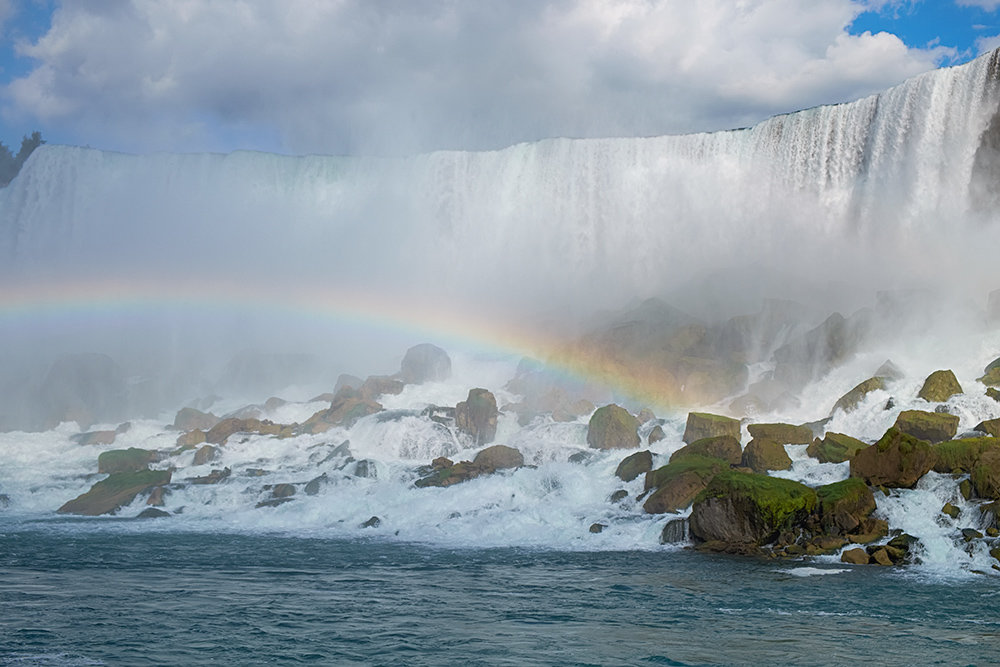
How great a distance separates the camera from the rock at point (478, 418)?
34.5 metres

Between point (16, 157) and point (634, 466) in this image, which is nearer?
point (634, 466)

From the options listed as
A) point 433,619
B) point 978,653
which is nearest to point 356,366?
point 433,619

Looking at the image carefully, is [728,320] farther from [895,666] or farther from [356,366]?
[895,666]

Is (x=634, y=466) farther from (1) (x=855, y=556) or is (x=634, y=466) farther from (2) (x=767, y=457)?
(1) (x=855, y=556)

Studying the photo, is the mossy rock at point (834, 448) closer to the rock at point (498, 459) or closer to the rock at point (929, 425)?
the rock at point (929, 425)

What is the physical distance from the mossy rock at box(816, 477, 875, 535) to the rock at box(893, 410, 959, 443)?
15.7 ft

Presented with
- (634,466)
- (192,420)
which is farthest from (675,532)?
(192,420)

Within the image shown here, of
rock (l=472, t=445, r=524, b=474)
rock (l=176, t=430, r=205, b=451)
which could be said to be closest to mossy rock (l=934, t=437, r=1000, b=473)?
rock (l=472, t=445, r=524, b=474)

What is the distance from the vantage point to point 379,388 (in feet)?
135

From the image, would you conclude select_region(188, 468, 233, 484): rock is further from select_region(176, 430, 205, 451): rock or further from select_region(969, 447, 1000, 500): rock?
select_region(969, 447, 1000, 500): rock

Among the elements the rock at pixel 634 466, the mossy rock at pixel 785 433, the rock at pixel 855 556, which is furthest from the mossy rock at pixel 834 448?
the rock at pixel 855 556

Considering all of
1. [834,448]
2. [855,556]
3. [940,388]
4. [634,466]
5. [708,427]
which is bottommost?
[855,556]

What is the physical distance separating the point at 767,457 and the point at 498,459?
8428 millimetres

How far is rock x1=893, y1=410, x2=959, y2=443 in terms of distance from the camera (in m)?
23.6
